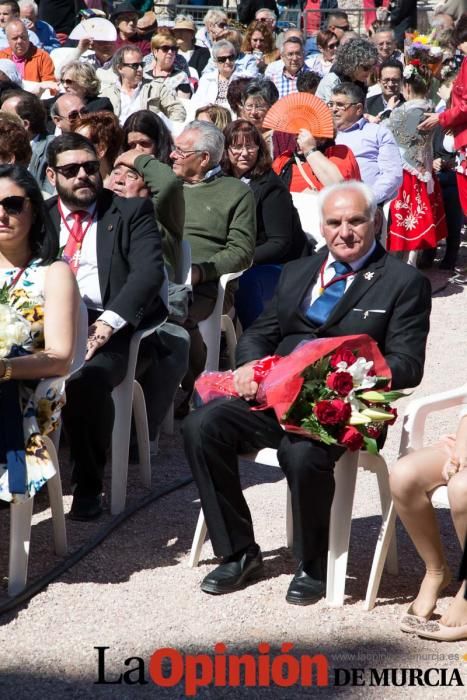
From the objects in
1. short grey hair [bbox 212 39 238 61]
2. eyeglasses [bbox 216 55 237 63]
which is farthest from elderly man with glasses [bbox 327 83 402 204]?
short grey hair [bbox 212 39 238 61]

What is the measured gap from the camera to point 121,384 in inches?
211

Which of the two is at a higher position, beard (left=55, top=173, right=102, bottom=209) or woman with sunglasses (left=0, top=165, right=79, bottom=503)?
beard (left=55, top=173, right=102, bottom=209)

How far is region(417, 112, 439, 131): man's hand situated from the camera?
9.38 metres

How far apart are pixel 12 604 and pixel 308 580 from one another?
108 cm

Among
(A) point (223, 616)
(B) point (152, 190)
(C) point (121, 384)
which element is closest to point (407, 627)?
(A) point (223, 616)

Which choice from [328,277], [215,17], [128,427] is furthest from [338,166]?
[215,17]

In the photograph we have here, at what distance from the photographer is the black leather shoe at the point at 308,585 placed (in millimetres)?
4273

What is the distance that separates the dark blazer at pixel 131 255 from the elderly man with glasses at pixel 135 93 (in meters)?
4.83

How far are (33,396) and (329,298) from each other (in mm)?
1214

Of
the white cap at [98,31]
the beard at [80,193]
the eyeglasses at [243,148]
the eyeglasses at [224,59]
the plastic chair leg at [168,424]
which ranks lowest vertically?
the plastic chair leg at [168,424]

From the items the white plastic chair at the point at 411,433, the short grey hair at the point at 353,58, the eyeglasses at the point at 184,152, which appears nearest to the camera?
the white plastic chair at the point at 411,433

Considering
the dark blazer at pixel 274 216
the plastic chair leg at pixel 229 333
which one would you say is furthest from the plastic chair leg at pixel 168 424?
the dark blazer at pixel 274 216

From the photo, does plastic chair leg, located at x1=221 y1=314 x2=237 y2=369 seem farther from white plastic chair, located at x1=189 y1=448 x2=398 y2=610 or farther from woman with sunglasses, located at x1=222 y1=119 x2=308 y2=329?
white plastic chair, located at x1=189 y1=448 x2=398 y2=610

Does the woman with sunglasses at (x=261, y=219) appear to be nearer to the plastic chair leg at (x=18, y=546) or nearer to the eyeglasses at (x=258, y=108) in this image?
the eyeglasses at (x=258, y=108)
